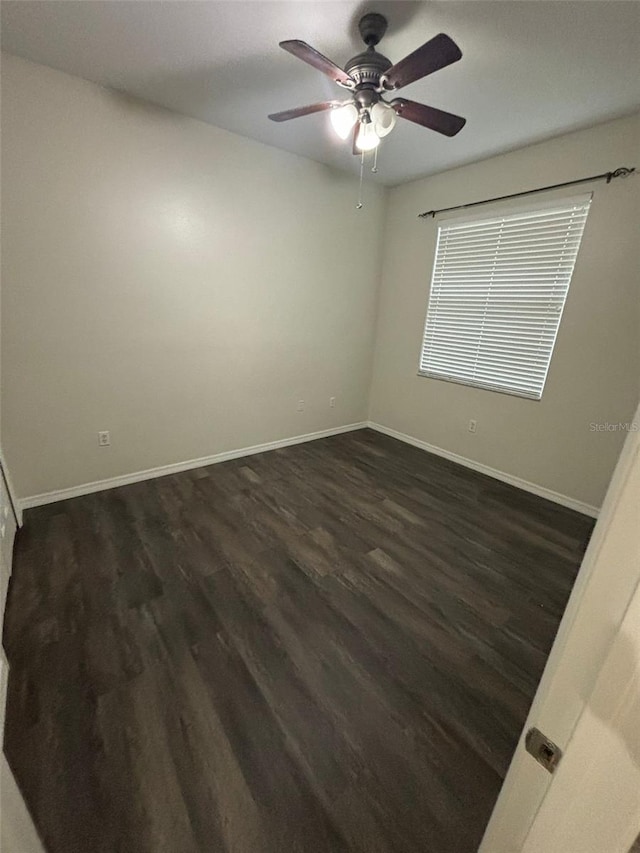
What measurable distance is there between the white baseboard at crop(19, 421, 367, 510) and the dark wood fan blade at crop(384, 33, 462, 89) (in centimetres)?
280

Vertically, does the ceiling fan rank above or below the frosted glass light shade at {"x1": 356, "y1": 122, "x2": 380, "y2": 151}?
above

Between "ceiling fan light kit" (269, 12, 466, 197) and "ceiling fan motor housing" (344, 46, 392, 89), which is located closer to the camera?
"ceiling fan light kit" (269, 12, 466, 197)

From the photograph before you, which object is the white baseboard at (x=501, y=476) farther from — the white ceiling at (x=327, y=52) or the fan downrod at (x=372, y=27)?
the fan downrod at (x=372, y=27)

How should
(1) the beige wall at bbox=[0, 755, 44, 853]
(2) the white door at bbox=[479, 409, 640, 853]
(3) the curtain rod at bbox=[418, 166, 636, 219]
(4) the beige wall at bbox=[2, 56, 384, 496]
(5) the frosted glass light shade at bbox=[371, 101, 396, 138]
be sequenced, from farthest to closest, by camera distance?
(3) the curtain rod at bbox=[418, 166, 636, 219], (4) the beige wall at bbox=[2, 56, 384, 496], (5) the frosted glass light shade at bbox=[371, 101, 396, 138], (1) the beige wall at bbox=[0, 755, 44, 853], (2) the white door at bbox=[479, 409, 640, 853]

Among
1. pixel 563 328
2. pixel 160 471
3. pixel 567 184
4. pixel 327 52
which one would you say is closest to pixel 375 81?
pixel 327 52

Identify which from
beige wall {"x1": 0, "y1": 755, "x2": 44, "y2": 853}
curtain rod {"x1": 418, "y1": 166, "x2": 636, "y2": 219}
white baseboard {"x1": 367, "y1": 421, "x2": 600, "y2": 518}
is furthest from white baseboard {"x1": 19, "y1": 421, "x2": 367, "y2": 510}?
curtain rod {"x1": 418, "y1": 166, "x2": 636, "y2": 219}

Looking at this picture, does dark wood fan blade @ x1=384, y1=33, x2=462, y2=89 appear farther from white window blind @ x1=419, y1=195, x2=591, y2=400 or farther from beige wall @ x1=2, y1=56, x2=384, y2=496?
white window blind @ x1=419, y1=195, x2=591, y2=400

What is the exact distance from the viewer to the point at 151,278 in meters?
2.55

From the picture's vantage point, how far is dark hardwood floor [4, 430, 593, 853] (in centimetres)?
103

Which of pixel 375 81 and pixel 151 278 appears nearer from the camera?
pixel 375 81

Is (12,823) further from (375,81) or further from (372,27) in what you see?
(372,27)

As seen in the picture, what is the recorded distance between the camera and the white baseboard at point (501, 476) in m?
2.74

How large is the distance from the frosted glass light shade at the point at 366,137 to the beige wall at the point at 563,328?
5.37ft

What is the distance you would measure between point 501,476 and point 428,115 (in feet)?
8.95
